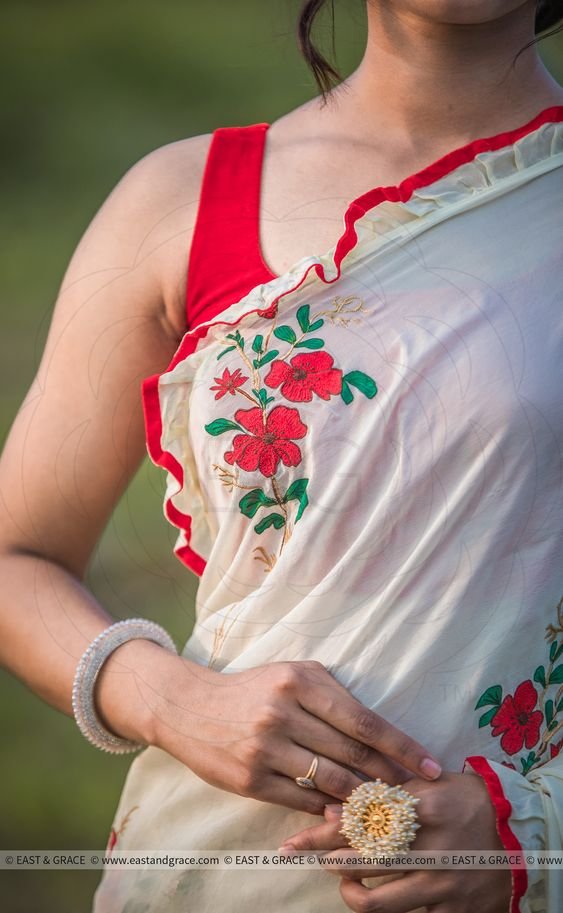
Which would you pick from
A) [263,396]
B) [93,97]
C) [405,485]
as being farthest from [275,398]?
[93,97]

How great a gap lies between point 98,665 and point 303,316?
11.8 inches

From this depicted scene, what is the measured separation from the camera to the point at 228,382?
77 centimetres

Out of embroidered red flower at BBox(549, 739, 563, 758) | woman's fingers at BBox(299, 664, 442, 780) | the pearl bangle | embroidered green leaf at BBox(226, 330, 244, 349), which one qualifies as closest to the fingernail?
woman's fingers at BBox(299, 664, 442, 780)

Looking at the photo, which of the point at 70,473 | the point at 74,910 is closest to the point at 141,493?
the point at 74,910

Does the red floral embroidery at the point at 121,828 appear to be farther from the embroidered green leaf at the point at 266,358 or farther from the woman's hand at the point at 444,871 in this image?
the embroidered green leaf at the point at 266,358

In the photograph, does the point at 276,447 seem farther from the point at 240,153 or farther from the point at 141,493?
the point at 141,493

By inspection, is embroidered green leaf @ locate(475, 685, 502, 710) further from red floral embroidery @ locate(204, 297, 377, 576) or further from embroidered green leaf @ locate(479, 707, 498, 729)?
red floral embroidery @ locate(204, 297, 377, 576)

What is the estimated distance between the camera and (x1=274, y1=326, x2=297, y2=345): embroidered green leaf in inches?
30.2

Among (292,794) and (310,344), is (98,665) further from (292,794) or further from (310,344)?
(310,344)

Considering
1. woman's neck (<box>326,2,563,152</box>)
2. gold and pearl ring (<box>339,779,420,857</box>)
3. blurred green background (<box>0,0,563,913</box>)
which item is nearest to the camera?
gold and pearl ring (<box>339,779,420,857</box>)

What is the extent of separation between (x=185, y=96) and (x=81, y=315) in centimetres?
299

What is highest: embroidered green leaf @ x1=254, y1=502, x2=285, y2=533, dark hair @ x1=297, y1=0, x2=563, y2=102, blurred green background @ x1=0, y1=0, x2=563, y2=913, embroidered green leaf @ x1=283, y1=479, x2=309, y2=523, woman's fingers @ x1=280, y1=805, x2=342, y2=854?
blurred green background @ x1=0, y1=0, x2=563, y2=913

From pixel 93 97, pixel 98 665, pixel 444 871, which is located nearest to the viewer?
pixel 444 871

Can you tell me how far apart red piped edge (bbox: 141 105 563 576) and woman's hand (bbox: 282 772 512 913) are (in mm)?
262
